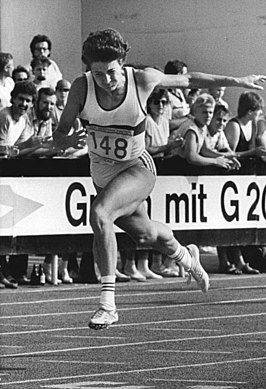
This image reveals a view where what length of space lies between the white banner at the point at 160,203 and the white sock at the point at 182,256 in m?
3.54

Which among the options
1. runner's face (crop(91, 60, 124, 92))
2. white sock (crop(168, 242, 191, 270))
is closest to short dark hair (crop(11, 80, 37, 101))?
white sock (crop(168, 242, 191, 270))

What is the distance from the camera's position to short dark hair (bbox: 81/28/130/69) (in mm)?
9750

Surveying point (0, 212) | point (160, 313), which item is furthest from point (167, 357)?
point (0, 212)

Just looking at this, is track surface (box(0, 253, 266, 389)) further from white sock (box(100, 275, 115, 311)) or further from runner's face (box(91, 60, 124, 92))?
runner's face (box(91, 60, 124, 92))

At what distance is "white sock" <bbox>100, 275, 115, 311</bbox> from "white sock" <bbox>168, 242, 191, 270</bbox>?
114 cm

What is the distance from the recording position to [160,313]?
12.0 meters

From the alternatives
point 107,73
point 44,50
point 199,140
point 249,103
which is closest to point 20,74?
point 44,50

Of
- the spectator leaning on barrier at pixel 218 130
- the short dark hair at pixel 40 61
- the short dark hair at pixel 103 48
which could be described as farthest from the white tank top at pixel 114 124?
the short dark hair at pixel 40 61

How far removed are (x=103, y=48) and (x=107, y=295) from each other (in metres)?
1.72

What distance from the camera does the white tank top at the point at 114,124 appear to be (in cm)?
1003

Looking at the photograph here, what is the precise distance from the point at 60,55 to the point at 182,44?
7.81ft

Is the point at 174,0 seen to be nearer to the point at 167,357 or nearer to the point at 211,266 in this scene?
the point at 211,266

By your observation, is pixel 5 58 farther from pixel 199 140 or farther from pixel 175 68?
pixel 175 68

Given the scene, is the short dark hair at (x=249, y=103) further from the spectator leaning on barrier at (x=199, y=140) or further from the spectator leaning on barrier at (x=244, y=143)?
the spectator leaning on barrier at (x=199, y=140)
